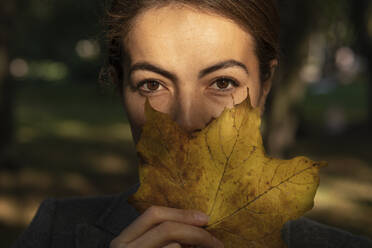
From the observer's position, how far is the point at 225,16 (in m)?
1.67

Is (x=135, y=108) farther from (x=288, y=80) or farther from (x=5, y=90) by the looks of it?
(x=5, y=90)

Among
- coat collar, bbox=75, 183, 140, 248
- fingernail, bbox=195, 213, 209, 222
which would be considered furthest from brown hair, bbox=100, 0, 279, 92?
fingernail, bbox=195, 213, 209, 222

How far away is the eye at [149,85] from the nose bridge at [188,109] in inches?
5.2

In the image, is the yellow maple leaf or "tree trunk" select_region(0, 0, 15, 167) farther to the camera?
"tree trunk" select_region(0, 0, 15, 167)

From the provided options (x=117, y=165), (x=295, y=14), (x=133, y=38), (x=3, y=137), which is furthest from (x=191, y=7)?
(x=117, y=165)

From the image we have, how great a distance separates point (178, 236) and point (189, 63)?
2.25ft

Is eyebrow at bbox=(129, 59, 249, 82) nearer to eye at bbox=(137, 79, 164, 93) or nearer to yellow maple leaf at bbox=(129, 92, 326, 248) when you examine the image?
eye at bbox=(137, 79, 164, 93)

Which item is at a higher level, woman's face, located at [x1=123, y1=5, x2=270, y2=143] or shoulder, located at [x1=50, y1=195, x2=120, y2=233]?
woman's face, located at [x1=123, y1=5, x2=270, y2=143]

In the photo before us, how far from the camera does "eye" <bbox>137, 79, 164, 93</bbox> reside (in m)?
1.71

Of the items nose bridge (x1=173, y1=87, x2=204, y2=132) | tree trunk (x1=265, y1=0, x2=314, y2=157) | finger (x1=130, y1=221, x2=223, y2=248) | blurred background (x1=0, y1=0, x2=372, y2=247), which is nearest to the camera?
finger (x1=130, y1=221, x2=223, y2=248)

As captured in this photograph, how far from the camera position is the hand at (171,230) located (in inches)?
45.1

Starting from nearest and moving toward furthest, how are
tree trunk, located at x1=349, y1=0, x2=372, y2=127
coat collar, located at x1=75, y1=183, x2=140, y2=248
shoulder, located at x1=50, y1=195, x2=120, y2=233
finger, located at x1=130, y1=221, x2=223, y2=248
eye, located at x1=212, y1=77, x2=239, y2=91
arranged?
finger, located at x1=130, y1=221, x2=223, y2=248 < eye, located at x1=212, y1=77, x2=239, y2=91 < coat collar, located at x1=75, y1=183, x2=140, y2=248 < shoulder, located at x1=50, y1=195, x2=120, y2=233 < tree trunk, located at x1=349, y1=0, x2=372, y2=127

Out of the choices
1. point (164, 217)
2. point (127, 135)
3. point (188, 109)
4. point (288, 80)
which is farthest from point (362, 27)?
point (164, 217)

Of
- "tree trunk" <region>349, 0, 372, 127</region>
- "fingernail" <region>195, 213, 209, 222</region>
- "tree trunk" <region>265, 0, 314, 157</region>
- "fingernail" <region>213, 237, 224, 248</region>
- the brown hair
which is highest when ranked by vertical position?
"tree trunk" <region>349, 0, 372, 127</region>
